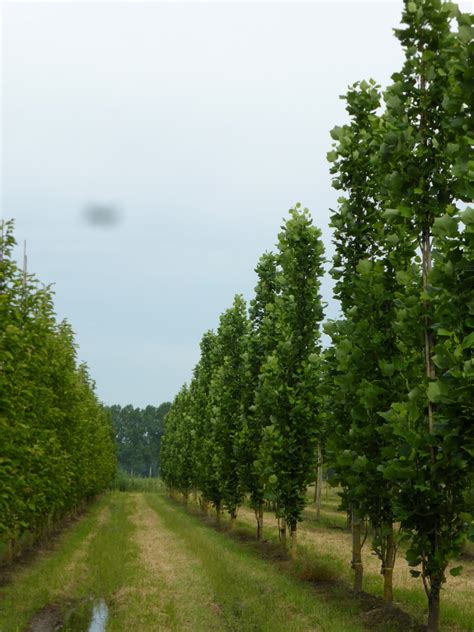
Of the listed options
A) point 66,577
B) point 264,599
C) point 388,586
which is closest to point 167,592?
point 264,599

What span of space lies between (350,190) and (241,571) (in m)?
10.1

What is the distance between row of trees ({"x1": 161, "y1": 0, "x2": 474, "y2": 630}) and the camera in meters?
7.05

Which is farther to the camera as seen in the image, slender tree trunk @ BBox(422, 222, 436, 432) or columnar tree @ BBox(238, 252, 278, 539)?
columnar tree @ BBox(238, 252, 278, 539)

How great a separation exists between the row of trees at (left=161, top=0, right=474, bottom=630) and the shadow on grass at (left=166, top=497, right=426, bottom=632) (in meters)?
0.58

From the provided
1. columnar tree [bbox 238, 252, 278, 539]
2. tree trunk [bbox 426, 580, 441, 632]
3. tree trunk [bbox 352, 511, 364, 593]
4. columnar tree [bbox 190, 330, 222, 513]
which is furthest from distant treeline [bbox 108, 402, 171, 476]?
tree trunk [bbox 426, 580, 441, 632]

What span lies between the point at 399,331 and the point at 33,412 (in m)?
12.6

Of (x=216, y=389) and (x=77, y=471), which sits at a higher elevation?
(x=216, y=389)

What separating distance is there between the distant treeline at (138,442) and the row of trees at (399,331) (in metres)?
164

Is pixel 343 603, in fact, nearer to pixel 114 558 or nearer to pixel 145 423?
pixel 114 558

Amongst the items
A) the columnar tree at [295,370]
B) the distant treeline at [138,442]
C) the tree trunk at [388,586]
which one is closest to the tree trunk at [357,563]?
the tree trunk at [388,586]

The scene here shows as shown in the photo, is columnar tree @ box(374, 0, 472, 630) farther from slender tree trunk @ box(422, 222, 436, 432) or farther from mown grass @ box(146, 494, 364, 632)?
mown grass @ box(146, 494, 364, 632)

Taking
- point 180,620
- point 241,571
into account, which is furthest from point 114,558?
point 180,620

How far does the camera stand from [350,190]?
1471 centimetres

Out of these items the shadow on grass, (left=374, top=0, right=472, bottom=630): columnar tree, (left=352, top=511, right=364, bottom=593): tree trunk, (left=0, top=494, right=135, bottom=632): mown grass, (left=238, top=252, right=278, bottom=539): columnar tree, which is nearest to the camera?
(left=374, top=0, right=472, bottom=630): columnar tree
